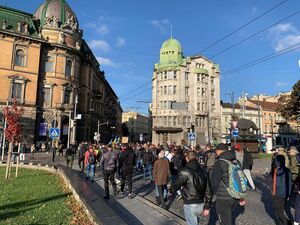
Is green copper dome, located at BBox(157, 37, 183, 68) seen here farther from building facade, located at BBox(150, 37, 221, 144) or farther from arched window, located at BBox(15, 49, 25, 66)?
arched window, located at BBox(15, 49, 25, 66)

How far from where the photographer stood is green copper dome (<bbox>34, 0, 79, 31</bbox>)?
1912 inches

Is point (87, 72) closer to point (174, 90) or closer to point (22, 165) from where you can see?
point (174, 90)

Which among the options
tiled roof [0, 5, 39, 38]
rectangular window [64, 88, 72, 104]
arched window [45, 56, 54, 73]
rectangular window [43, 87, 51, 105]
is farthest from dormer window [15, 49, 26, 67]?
rectangular window [64, 88, 72, 104]

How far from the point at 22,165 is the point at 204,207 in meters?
20.8

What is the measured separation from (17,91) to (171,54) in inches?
1337

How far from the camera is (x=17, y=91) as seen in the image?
44.2 metres

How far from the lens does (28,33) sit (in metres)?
45.7

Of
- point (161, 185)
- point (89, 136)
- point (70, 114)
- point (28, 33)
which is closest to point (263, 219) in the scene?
point (161, 185)

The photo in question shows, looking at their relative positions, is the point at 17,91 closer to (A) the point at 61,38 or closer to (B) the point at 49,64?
(B) the point at 49,64

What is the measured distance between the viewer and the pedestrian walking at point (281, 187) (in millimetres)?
6711

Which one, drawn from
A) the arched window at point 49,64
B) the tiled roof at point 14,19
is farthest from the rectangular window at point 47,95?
Result: the tiled roof at point 14,19

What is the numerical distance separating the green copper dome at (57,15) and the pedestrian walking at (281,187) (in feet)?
158

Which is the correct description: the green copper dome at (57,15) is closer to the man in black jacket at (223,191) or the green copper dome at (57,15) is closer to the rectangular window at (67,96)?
the rectangular window at (67,96)

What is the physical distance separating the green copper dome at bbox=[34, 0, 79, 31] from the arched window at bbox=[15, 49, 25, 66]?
6.96 metres
